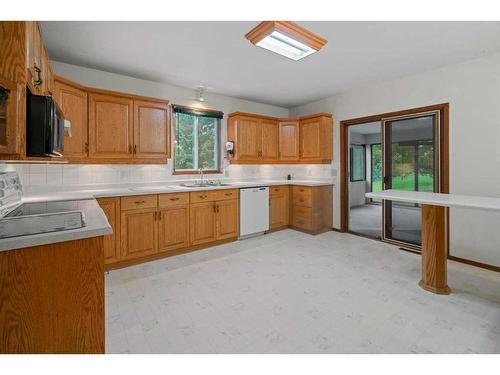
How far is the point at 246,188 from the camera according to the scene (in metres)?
4.12

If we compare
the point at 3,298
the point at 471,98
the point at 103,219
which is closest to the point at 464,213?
the point at 471,98

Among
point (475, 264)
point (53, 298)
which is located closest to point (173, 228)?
point (53, 298)

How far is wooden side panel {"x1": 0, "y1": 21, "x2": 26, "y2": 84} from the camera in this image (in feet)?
4.53

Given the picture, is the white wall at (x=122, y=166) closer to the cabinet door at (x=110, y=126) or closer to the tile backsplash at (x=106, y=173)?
the tile backsplash at (x=106, y=173)

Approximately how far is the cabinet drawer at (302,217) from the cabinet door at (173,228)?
212 cm

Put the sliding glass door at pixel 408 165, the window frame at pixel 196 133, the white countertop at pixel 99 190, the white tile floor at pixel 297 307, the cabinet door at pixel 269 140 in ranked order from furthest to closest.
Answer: the cabinet door at pixel 269 140
the window frame at pixel 196 133
the sliding glass door at pixel 408 165
the white countertop at pixel 99 190
the white tile floor at pixel 297 307

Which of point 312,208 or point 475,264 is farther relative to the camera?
point 312,208

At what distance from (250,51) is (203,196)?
199cm

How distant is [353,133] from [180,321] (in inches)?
275

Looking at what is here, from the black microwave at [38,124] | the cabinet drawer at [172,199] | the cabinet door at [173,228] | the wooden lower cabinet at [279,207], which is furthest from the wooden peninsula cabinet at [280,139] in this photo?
the black microwave at [38,124]

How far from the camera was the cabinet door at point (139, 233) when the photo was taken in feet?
9.88

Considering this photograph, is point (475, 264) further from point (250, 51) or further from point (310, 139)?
point (250, 51)

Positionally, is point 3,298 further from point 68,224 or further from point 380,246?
point 380,246

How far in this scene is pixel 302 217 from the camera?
4.59 m
